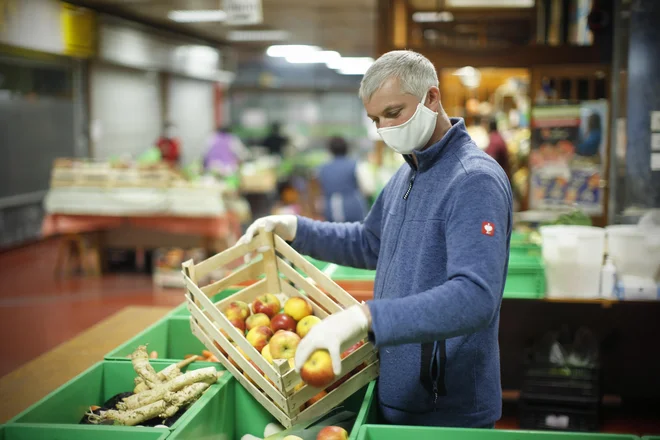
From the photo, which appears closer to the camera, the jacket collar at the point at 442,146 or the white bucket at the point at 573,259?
A: the jacket collar at the point at 442,146

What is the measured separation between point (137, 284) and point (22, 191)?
132 inches

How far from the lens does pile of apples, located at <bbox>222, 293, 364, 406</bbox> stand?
2.29 m

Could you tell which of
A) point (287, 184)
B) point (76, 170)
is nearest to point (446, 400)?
point (76, 170)

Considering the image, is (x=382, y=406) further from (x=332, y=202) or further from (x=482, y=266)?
(x=332, y=202)

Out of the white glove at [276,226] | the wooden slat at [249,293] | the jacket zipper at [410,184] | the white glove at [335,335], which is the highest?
the jacket zipper at [410,184]

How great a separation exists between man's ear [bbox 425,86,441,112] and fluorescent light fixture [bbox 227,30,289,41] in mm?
13378

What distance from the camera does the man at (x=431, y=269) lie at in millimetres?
1681

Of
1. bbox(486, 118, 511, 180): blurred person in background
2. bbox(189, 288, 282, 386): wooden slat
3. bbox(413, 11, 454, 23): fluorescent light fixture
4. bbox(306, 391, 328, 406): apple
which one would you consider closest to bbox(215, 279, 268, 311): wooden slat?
bbox(189, 288, 282, 386): wooden slat

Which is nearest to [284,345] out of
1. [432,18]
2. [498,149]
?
[498,149]

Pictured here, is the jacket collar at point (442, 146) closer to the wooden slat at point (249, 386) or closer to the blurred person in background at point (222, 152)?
the wooden slat at point (249, 386)

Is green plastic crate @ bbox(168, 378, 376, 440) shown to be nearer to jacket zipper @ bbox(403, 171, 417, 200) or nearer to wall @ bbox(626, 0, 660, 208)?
jacket zipper @ bbox(403, 171, 417, 200)

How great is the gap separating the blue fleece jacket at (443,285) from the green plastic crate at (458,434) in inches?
6.1

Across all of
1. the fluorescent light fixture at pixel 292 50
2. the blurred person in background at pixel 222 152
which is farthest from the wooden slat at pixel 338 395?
the fluorescent light fixture at pixel 292 50

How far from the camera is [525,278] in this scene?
13.9 ft
